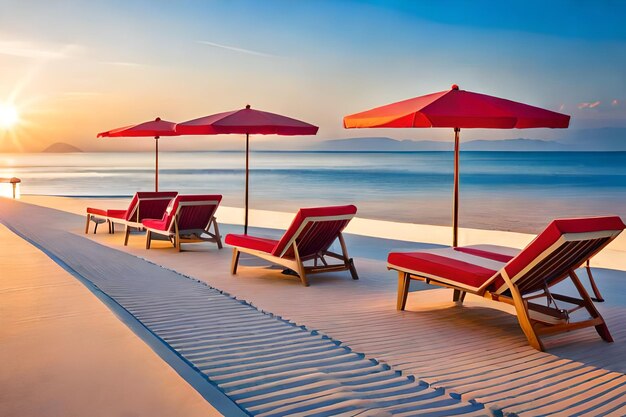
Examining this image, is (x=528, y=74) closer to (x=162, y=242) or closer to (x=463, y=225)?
(x=463, y=225)

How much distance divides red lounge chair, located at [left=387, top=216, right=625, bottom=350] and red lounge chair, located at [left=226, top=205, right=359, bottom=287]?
54.0 inches

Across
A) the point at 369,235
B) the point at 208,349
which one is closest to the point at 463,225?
the point at 369,235

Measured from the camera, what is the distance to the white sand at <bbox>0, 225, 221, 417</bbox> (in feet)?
9.68

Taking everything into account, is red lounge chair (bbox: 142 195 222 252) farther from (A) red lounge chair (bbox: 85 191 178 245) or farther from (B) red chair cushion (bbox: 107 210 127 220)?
(B) red chair cushion (bbox: 107 210 127 220)

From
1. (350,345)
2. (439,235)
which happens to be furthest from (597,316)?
(439,235)

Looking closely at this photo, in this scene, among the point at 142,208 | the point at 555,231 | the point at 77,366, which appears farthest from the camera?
the point at 142,208

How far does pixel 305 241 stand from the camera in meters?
6.49

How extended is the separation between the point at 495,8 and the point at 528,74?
3.82 meters

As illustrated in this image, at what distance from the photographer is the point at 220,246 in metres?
8.92

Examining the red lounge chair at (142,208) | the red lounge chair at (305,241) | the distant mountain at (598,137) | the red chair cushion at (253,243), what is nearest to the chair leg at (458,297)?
the red lounge chair at (305,241)

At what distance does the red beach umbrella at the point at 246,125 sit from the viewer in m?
8.08

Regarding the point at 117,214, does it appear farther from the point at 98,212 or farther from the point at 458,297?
the point at 458,297

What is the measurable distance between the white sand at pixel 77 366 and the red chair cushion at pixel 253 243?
1.91 m

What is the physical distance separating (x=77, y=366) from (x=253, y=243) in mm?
3419
